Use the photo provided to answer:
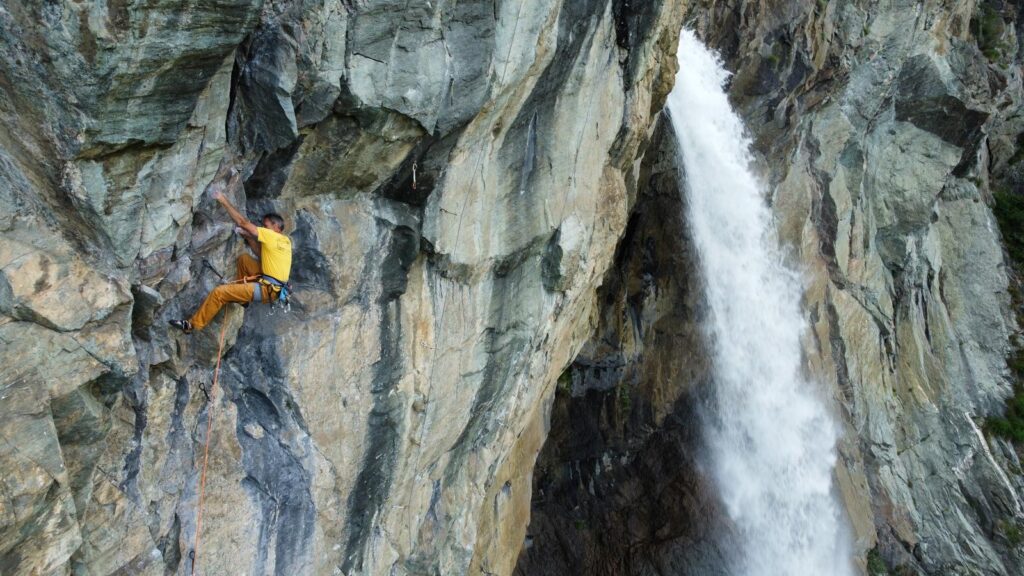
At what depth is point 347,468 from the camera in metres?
9.23

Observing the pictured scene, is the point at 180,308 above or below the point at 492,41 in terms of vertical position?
below

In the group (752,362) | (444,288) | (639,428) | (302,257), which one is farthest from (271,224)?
(752,362)

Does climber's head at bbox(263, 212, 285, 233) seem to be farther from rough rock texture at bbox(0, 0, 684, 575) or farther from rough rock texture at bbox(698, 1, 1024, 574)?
rough rock texture at bbox(698, 1, 1024, 574)

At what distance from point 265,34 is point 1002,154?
2695 centimetres

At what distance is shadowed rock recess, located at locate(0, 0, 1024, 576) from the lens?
20.0 ft

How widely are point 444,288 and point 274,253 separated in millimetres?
2841

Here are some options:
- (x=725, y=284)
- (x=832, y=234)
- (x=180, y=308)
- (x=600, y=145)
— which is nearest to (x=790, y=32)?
(x=832, y=234)

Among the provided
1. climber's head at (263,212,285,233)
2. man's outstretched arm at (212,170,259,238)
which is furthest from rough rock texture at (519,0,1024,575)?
man's outstretched arm at (212,170,259,238)

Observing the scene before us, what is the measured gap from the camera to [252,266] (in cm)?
794

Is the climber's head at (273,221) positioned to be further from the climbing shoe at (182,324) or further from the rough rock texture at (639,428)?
the rough rock texture at (639,428)

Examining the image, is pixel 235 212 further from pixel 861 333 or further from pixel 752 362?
pixel 861 333

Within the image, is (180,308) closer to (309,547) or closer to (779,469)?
(309,547)

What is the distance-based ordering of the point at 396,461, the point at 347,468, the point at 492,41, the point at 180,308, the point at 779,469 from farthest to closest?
the point at 779,469
the point at 396,461
the point at 347,468
the point at 492,41
the point at 180,308

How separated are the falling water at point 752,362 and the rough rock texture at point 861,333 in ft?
1.95
